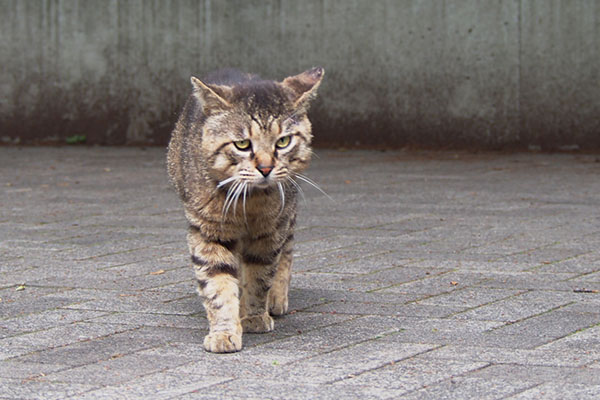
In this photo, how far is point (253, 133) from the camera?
4.14 meters

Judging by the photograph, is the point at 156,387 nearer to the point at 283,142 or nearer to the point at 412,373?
the point at 412,373

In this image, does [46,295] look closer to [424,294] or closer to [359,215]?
[424,294]

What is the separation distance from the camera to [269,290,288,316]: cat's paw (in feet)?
15.8

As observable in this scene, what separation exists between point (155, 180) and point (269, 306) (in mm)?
5287

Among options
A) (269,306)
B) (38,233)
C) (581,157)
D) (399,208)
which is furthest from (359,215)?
(581,157)

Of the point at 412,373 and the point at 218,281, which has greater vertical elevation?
the point at 218,281

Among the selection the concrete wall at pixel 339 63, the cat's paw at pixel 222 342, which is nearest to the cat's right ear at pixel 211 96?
the cat's paw at pixel 222 342

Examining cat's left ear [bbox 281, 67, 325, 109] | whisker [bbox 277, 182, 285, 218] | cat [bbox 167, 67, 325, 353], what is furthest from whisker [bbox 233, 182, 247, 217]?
cat's left ear [bbox 281, 67, 325, 109]

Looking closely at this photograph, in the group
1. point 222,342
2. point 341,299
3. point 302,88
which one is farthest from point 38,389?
point 341,299

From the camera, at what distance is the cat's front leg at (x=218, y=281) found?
4.25 m

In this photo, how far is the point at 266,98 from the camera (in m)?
4.27

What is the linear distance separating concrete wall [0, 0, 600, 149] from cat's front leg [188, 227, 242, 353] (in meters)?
7.91

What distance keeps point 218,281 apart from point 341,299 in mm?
905

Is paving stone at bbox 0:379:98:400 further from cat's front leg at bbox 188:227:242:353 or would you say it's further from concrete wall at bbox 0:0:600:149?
concrete wall at bbox 0:0:600:149
